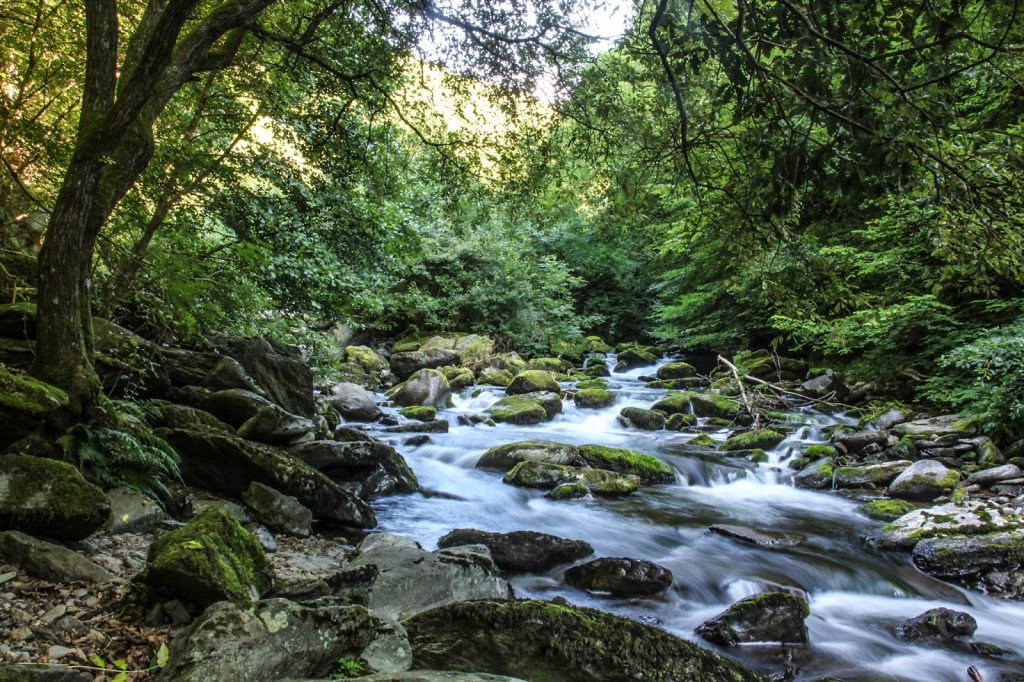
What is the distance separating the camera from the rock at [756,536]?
688cm

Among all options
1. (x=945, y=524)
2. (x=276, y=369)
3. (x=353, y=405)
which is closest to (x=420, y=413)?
(x=353, y=405)

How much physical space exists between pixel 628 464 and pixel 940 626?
502 centimetres

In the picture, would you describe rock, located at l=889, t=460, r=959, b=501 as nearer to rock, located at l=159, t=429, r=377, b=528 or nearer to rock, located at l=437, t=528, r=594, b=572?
rock, located at l=437, t=528, r=594, b=572

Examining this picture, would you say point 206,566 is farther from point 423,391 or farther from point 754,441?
point 423,391

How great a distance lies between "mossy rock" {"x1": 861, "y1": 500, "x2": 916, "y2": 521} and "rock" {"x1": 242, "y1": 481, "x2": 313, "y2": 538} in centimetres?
743

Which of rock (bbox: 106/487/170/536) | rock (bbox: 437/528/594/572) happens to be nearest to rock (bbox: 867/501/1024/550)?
rock (bbox: 437/528/594/572)

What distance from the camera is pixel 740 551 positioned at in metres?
6.68

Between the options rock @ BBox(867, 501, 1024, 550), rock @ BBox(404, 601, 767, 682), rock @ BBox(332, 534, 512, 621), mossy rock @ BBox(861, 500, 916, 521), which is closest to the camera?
rock @ BBox(404, 601, 767, 682)

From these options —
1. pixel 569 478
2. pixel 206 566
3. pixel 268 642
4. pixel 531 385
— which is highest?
pixel 531 385

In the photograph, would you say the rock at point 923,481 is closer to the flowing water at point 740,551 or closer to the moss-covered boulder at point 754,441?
the flowing water at point 740,551

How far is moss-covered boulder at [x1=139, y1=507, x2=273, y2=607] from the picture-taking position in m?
2.95

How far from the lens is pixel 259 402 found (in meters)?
7.21

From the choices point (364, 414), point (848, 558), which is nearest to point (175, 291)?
point (364, 414)

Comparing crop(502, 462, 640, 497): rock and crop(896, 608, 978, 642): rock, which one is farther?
crop(502, 462, 640, 497): rock
